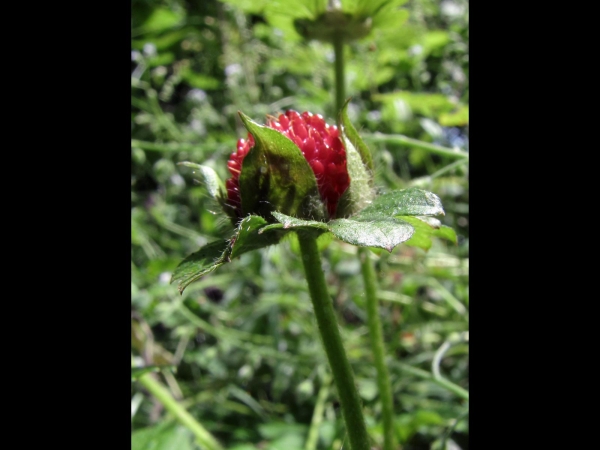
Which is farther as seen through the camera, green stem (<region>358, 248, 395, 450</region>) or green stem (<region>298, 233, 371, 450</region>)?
green stem (<region>358, 248, 395, 450</region>)

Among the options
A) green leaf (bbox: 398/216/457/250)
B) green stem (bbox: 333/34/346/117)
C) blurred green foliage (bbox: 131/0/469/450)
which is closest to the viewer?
green leaf (bbox: 398/216/457/250)

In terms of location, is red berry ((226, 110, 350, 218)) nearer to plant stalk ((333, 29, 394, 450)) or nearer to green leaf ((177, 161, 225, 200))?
green leaf ((177, 161, 225, 200))

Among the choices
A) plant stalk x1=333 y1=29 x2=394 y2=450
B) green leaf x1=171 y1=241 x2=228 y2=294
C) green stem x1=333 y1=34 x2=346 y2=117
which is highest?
green stem x1=333 y1=34 x2=346 y2=117

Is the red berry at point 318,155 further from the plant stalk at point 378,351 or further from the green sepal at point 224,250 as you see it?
the plant stalk at point 378,351

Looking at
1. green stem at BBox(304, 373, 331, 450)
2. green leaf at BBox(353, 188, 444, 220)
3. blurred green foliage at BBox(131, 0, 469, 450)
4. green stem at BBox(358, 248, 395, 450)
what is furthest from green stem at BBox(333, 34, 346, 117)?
green stem at BBox(304, 373, 331, 450)

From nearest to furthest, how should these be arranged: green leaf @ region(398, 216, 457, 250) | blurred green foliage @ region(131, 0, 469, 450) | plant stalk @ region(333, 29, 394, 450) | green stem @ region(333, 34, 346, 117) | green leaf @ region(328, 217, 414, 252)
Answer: green leaf @ region(328, 217, 414, 252) → green leaf @ region(398, 216, 457, 250) → plant stalk @ region(333, 29, 394, 450) → green stem @ region(333, 34, 346, 117) → blurred green foliage @ region(131, 0, 469, 450)

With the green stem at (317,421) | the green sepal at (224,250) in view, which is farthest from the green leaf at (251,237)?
the green stem at (317,421)
